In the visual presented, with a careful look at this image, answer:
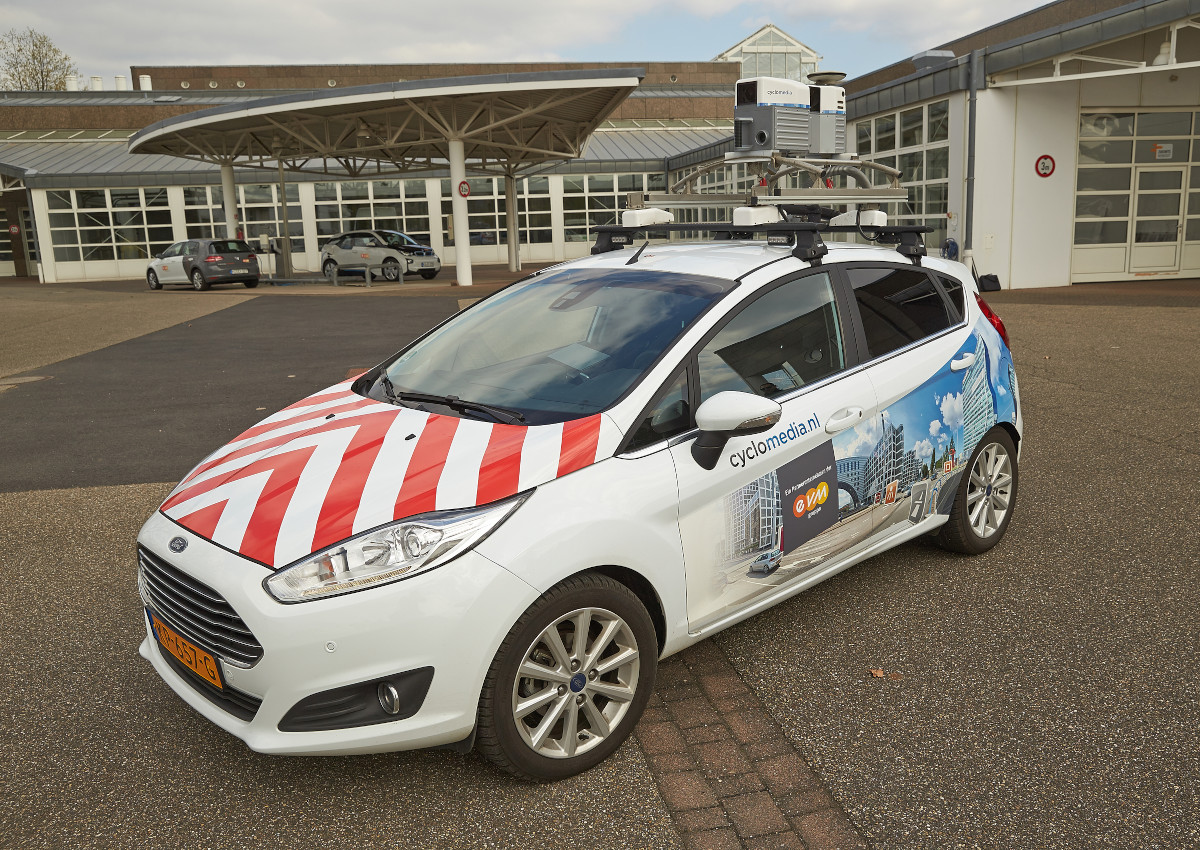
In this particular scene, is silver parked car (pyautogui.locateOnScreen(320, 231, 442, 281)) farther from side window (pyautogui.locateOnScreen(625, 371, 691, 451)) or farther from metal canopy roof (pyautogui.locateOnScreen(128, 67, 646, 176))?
side window (pyautogui.locateOnScreen(625, 371, 691, 451))

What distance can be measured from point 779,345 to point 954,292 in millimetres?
1454

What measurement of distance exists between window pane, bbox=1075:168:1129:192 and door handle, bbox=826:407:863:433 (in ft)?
59.4

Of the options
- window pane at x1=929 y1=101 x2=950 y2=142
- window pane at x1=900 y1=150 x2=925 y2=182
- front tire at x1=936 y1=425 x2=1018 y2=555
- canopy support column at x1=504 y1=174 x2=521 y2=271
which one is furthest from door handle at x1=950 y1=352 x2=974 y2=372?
canopy support column at x1=504 y1=174 x2=521 y2=271

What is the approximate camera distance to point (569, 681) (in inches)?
117

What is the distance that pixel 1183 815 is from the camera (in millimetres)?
2748

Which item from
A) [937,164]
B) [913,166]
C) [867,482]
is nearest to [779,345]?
[867,482]

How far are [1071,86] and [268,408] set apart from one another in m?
16.6

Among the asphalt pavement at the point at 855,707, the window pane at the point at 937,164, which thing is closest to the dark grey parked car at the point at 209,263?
the window pane at the point at 937,164

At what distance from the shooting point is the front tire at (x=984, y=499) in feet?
15.0

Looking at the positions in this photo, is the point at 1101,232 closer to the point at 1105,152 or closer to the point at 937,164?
the point at 1105,152

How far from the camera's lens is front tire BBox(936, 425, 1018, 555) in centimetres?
456

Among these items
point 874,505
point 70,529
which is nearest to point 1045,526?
point 874,505

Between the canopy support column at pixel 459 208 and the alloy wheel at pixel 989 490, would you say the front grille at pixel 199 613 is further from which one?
the canopy support column at pixel 459 208

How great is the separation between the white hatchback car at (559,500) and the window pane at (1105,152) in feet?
56.8
